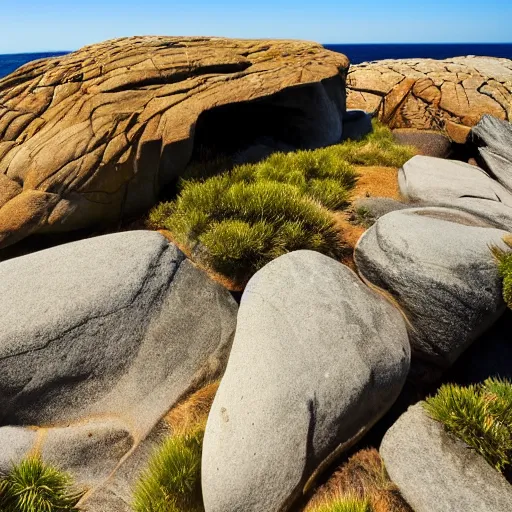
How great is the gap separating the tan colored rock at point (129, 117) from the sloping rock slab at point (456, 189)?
2998mm

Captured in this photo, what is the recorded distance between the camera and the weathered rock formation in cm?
1258

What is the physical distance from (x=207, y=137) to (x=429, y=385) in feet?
23.7

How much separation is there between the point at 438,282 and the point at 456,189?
4123mm

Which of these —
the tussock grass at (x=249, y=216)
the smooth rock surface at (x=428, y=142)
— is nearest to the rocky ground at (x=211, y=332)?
the tussock grass at (x=249, y=216)

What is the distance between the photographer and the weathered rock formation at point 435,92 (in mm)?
12578

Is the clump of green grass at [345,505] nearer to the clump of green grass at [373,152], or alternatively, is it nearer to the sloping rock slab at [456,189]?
the sloping rock slab at [456,189]

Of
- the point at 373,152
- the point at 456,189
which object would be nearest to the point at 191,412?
the point at 456,189

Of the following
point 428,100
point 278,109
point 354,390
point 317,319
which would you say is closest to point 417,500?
point 354,390

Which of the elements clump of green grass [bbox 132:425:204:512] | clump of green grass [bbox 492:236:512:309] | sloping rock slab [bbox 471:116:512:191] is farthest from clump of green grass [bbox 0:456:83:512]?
sloping rock slab [bbox 471:116:512:191]

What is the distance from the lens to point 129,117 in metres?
7.48

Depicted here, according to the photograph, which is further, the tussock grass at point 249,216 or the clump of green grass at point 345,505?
the tussock grass at point 249,216

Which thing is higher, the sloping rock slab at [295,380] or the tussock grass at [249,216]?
the tussock grass at [249,216]

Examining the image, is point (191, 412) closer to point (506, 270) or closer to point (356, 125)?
point (506, 270)

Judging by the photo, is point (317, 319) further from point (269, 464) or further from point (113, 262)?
point (113, 262)
